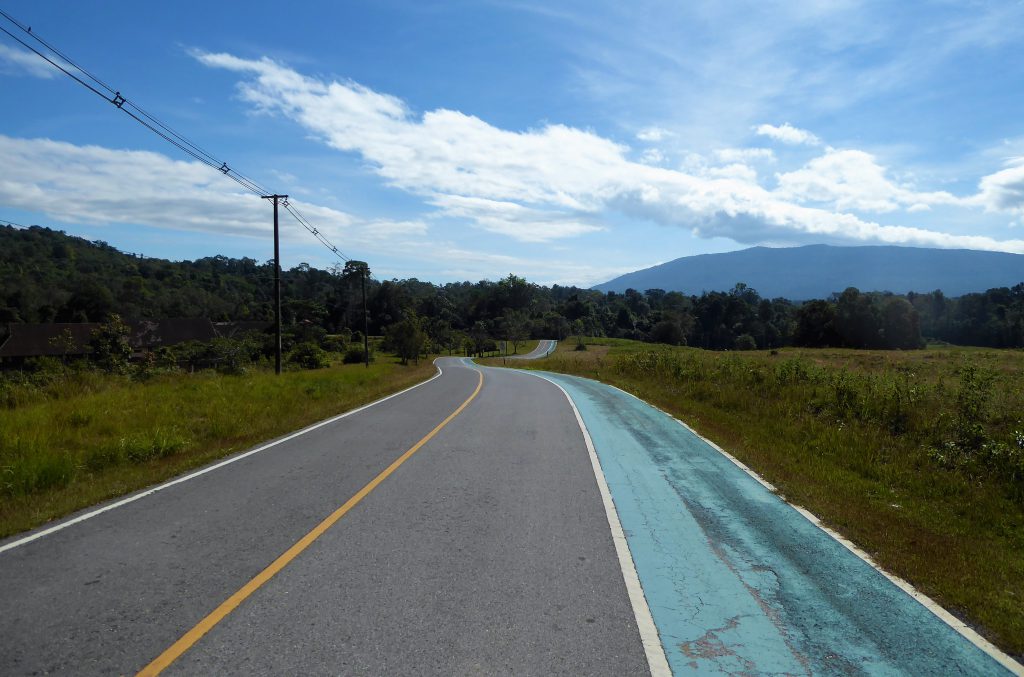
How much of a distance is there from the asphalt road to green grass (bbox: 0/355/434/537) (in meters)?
1.17

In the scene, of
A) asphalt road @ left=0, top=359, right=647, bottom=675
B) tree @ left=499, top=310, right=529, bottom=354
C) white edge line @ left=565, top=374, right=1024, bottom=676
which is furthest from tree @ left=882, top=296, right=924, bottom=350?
asphalt road @ left=0, top=359, right=647, bottom=675

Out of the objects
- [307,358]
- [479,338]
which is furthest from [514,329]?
[307,358]

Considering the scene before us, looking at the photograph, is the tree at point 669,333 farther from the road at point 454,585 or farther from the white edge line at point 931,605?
the white edge line at point 931,605

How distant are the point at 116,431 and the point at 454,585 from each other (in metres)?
9.19

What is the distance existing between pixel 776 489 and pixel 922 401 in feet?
23.4

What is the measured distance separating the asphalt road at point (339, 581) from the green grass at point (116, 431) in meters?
1.17

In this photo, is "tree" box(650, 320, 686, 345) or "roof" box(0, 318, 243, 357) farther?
"tree" box(650, 320, 686, 345)

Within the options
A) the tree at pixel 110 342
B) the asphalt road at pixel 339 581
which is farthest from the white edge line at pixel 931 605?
the tree at pixel 110 342

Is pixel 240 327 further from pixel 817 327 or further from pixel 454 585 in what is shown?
pixel 454 585

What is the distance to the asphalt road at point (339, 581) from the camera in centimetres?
366

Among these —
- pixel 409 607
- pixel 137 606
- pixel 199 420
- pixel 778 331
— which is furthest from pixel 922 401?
pixel 778 331

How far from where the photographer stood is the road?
12.2ft

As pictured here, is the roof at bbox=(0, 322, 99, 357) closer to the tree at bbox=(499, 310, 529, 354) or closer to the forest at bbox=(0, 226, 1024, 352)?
the forest at bbox=(0, 226, 1024, 352)

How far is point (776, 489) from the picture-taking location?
7973 millimetres
